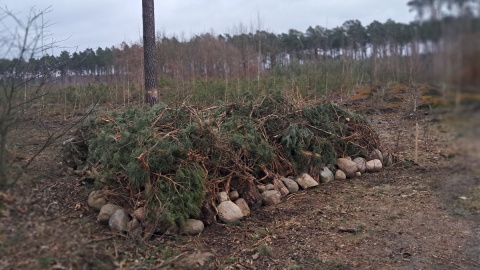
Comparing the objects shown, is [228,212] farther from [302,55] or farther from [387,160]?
[302,55]

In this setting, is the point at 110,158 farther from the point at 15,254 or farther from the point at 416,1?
the point at 416,1

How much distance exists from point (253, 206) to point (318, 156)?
153 centimetres

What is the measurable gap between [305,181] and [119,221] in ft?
9.16

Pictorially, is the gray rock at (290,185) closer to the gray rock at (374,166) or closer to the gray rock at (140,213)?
the gray rock at (374,166)

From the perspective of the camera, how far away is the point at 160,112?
258 inches

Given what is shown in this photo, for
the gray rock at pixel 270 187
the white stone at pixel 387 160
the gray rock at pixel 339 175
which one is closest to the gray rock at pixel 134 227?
the gray rock at pixel 270 187

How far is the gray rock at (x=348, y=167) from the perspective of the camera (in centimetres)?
732

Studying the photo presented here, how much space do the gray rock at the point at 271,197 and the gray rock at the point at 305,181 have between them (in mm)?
658

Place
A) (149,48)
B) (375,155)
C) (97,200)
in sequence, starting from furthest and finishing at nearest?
(149,48), (375,155), (97,200)

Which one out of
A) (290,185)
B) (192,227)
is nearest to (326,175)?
(290,185)

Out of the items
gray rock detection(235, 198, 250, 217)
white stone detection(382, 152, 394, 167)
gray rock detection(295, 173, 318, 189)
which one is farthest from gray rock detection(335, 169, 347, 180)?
gray rock detection(235, 198, 250, 217)

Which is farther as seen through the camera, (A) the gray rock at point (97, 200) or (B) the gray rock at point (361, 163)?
(B) the gray rock at point (361, 163)

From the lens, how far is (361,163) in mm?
7570

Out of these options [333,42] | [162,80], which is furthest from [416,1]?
[333,42]
